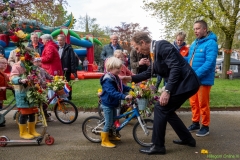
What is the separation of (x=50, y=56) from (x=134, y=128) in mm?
3292

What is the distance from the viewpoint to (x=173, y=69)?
3.80 metres

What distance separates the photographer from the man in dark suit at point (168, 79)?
3.83 metres

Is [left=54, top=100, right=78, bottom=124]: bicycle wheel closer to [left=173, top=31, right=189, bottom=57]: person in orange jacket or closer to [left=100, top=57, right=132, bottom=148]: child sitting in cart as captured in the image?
[left=100, top=57, right=132, bottom=148]: child sitting in cart

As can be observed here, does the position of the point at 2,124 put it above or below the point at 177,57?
below

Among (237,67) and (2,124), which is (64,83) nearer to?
(2,124)

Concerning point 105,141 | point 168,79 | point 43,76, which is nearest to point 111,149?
point 105,141

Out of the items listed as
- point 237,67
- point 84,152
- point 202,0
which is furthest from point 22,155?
point 237,67

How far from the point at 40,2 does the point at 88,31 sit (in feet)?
136

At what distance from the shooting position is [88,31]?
54.8m

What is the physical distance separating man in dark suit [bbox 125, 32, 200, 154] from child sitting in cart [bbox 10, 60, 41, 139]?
201 centimetres

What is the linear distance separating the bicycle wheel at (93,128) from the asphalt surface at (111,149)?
11cm

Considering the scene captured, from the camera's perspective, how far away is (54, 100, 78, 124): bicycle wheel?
6.06 meters

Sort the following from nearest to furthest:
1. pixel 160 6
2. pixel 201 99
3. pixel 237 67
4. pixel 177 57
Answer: pixel 177 57, pixel 201 99, pixel 160 6, pixel 237 67

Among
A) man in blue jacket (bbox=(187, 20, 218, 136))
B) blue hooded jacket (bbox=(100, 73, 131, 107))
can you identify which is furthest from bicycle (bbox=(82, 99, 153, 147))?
man in blue jacket (bbox=(187, 20, 218, 136))
